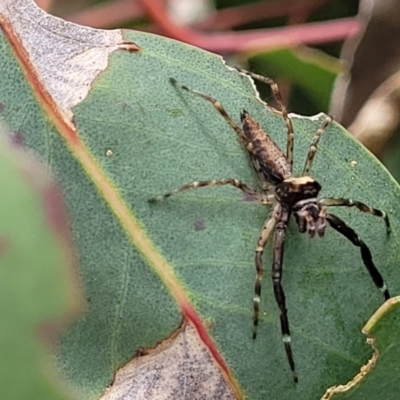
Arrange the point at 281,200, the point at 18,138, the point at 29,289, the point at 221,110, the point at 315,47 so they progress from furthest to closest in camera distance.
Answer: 1. the point at 315,47
2. the point at 281,200
3. the point at 221,110
4. the point at 18,138
5. the point at 29,289

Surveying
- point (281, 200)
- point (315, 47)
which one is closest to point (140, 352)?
point (281, 200)

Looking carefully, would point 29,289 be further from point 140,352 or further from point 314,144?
point 314,144

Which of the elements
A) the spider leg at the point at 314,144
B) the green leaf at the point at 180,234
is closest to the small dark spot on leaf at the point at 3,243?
the green leaf at the point at 180,234

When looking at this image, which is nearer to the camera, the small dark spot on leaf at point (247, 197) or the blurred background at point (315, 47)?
the small dark spot on leaf at point (247, 197)

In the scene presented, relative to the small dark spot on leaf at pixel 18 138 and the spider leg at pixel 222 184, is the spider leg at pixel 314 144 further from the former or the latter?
the small dark spot on leaf at pixel 18 138

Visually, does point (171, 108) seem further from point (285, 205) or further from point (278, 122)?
point (285, 205)

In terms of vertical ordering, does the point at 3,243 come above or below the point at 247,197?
above

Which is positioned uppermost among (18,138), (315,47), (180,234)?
(18,138)

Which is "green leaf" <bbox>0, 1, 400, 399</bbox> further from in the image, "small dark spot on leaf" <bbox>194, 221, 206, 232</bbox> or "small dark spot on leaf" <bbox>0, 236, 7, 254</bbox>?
"small dark spot on leaf" <bbox>0, 236, 7, 254</bbox>
